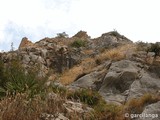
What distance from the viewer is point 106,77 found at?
53.0 feet

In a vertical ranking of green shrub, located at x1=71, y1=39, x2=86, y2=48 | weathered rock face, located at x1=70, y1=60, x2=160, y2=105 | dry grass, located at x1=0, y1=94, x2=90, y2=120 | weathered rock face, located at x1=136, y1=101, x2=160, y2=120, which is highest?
green shrub, located at x1=71, y1=39, x2=86, y2=48

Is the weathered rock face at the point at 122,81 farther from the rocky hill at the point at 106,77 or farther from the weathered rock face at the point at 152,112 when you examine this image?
the weathered rock face at the point at 152,112

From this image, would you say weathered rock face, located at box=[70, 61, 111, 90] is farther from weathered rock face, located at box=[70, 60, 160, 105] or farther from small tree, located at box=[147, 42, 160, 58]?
small tree, located at box=[147, 42, 160, 58]

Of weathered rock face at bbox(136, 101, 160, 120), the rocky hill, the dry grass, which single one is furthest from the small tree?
the dry grass

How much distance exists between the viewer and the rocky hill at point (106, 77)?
1067 cm

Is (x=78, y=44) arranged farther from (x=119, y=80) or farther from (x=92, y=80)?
(x=119, y=80)

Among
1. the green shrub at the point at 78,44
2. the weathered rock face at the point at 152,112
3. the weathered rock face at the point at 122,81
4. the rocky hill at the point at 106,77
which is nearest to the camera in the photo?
the weathered rock face at the point at 152,112

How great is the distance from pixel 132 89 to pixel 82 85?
2939mm

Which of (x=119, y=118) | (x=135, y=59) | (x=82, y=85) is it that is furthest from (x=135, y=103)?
(x=135, y=59)

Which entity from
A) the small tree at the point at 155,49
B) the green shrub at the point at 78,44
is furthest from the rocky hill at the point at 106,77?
the small tree at the point at 155,49

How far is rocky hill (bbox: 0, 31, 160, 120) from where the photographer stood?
1067cm

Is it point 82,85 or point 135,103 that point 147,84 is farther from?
point 135,103

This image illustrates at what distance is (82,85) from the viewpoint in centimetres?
1673

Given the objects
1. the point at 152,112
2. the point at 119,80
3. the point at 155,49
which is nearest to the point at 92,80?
the point at 119,80
